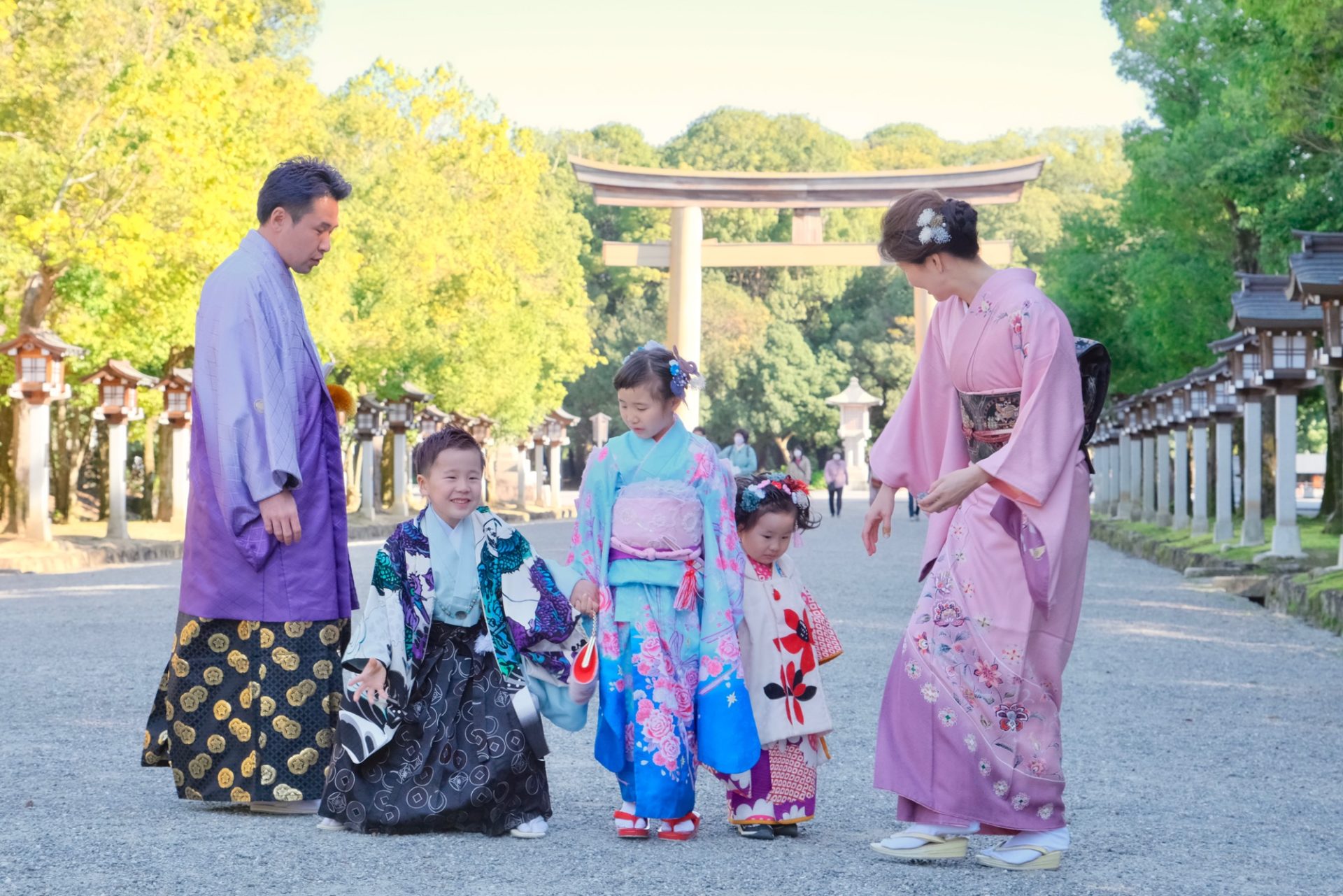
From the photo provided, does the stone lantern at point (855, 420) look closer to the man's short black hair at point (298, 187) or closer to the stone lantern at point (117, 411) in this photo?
the stone lantern at point (117, 411)

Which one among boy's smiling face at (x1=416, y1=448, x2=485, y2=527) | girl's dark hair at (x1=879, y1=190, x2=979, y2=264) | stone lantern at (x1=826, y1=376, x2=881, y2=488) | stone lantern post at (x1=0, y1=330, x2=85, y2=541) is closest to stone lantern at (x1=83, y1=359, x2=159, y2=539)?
stone lantern post at (x1=0, y1=330, x2=85, y2=541)

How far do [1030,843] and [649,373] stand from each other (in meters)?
1.66

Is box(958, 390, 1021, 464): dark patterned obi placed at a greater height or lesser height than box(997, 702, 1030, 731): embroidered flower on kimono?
greater

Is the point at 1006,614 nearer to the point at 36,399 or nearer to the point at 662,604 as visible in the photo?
the point at 662,604

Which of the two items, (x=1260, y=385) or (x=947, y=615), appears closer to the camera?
(x=947, y=615)

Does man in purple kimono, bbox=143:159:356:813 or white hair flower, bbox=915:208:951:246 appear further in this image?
man in purple kimono, bbox=143:159:356:813

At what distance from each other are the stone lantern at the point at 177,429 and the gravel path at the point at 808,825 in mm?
11898

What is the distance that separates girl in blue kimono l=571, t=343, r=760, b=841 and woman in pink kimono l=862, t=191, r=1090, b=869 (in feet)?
1.79

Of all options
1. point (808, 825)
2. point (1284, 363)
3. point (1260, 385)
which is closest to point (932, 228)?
point (808, 825)

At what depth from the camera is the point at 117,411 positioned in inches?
782

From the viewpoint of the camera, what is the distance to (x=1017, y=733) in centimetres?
412

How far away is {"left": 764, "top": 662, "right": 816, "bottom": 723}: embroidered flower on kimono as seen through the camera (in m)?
4.70

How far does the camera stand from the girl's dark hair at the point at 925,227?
169 inches

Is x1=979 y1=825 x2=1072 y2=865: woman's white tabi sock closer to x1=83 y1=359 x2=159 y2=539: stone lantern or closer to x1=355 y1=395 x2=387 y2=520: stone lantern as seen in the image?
x1=83 y1=359 x2=159 y2=539: stone lantern
